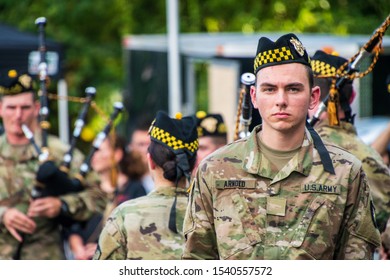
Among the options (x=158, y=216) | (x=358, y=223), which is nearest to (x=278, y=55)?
(x=358, y=223)

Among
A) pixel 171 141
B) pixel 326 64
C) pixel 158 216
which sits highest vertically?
pixel 326 64

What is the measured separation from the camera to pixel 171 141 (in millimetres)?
6711

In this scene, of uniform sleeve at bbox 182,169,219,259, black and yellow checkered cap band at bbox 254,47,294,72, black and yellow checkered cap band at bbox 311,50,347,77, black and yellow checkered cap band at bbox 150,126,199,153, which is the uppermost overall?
black and yellow checkered cap band at bbox 254,47,294,72

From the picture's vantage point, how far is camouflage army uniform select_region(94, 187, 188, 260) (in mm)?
6590

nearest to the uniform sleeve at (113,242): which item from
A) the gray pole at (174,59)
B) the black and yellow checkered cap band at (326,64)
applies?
the black and yellow checkered cap band at (326,64)

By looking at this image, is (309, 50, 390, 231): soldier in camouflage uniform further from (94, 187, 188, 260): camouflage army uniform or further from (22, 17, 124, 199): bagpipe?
(22, 17, 124, 199): bagpipe

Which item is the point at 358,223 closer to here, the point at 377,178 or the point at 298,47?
the point at 298,47

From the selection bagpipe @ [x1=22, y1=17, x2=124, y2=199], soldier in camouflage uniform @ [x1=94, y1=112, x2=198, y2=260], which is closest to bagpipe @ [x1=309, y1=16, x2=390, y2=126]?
soldier in camouflage uniform @ [x1=94, y1=112, x2=198, y2=260]

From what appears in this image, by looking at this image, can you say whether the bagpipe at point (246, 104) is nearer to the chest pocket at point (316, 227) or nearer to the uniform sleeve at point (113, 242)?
the uniform sleeve at point (113, 242)

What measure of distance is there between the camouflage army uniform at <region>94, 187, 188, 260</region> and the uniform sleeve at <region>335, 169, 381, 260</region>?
4.60ft

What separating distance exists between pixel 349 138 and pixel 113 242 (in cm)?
165

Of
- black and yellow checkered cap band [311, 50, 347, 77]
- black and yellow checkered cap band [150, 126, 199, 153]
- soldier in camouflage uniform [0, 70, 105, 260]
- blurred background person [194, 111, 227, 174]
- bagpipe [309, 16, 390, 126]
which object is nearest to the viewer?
black and yellow checkered cap band [150, 126, 199, 153]

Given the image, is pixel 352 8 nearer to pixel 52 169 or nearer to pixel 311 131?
pixel 52 169

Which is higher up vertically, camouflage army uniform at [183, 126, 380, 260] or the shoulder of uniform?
the shoulder of uniform
